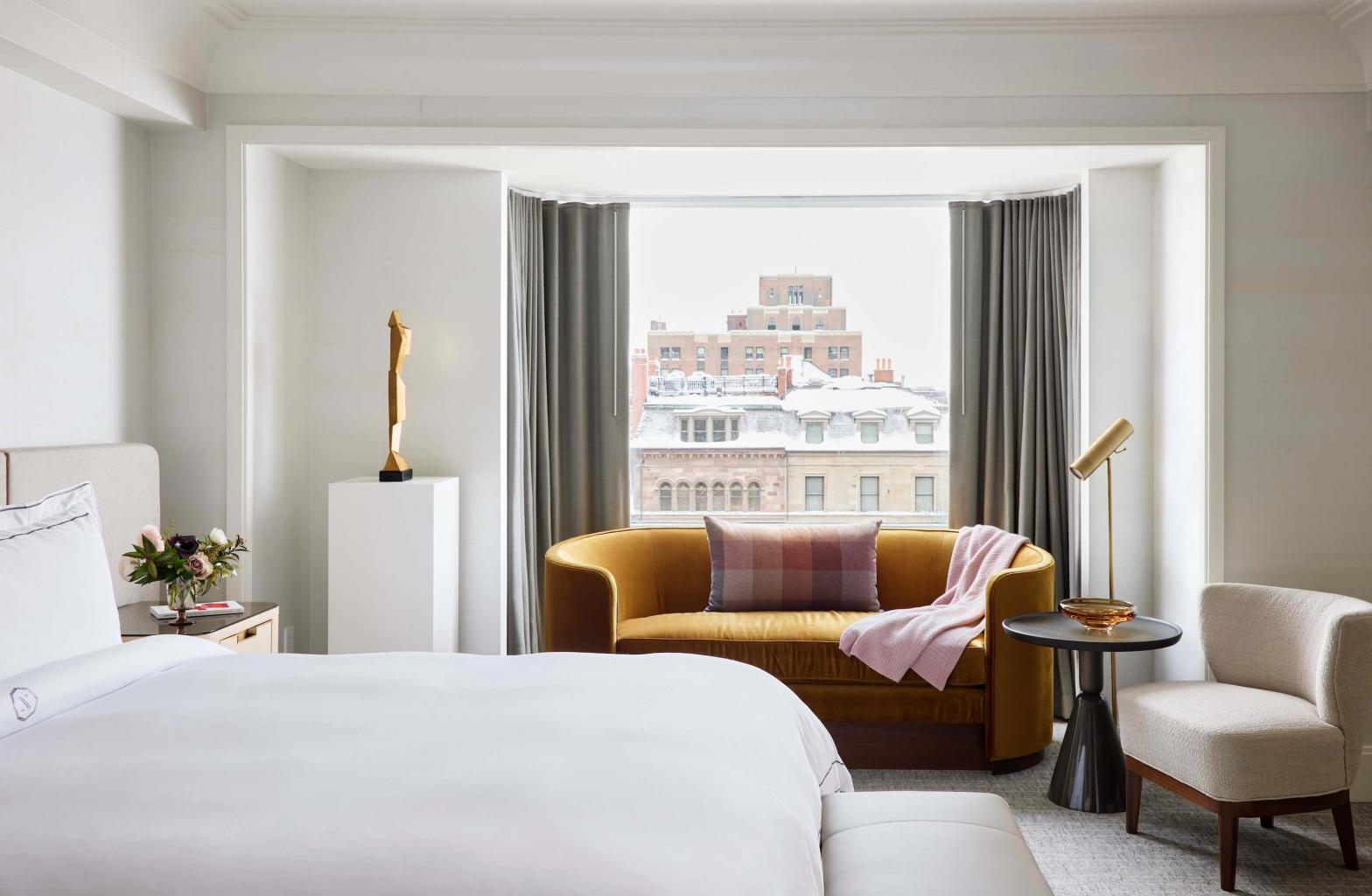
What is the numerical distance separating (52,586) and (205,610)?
1.10m

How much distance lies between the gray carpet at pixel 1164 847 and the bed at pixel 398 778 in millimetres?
1017

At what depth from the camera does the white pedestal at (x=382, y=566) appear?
3.61m

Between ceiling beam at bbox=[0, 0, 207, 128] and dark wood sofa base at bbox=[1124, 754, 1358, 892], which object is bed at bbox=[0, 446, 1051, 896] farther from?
ceiling beam at bbox=[0, 0, 207, 128]

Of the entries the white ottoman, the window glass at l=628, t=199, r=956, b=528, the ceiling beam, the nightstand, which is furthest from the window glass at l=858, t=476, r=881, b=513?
the ceiling beam

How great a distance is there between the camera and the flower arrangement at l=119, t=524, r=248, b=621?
114 inches

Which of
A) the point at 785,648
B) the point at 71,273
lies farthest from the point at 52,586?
the point at 785,648

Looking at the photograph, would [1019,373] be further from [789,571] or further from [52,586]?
[52,586]

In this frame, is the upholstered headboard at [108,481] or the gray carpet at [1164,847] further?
the upholstered headboard at [108,481]

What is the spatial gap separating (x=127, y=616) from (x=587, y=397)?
209cm

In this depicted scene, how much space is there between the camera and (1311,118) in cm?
346

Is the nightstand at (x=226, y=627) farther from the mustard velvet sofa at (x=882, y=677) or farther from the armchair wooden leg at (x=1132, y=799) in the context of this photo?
the armchair wooden leg at (x=1132, y=799)

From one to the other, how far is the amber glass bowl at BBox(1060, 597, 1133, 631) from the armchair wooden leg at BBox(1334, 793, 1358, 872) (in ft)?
2.43

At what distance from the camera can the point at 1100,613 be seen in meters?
3.08

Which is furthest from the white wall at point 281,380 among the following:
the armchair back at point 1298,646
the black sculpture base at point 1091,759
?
the armchair back at point 1298,646
